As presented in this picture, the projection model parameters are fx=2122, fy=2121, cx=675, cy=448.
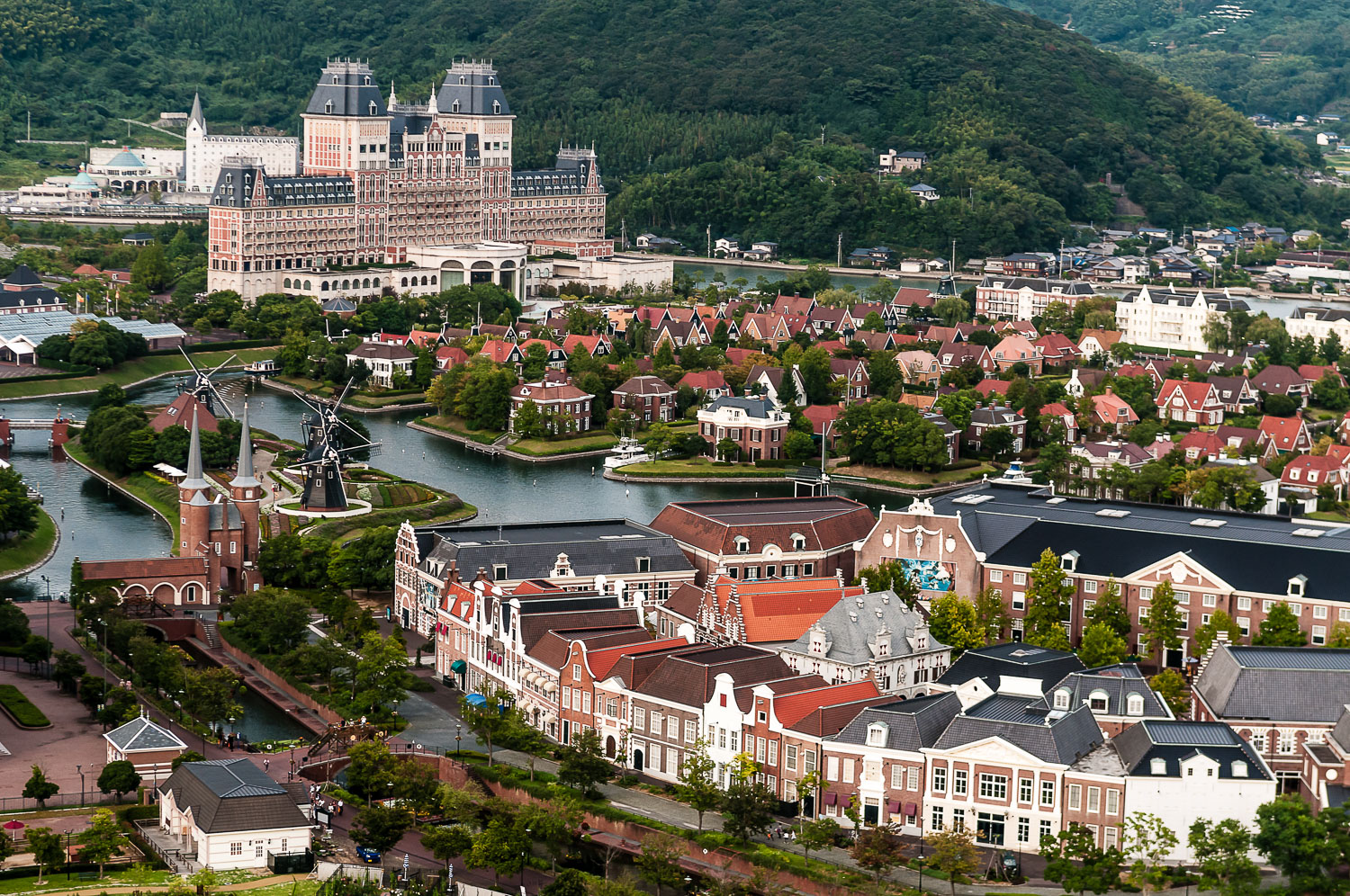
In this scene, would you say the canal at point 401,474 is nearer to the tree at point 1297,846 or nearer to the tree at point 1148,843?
the tree at point 1148,843

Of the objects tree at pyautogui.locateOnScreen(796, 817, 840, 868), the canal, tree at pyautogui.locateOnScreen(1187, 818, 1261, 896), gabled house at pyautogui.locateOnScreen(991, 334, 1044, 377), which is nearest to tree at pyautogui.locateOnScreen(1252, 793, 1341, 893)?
tree at pyautogui.locateOnScreen(1187, 818, 1261, 896)

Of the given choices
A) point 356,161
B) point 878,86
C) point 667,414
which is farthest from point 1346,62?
point 667,414

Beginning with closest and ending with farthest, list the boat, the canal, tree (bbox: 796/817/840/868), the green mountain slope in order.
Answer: tree (bbox: 796/817/840/868) < the canal < the boat < the green mountain slope

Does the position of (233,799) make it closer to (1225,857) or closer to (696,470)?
(1225,857)

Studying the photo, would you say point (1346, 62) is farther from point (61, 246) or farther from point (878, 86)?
point (61, 246)

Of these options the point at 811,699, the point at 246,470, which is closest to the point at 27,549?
the point at 246,470

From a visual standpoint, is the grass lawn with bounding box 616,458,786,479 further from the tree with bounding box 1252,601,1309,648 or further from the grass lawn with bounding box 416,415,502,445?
the tree with bounding box 1252,601,1309,648
